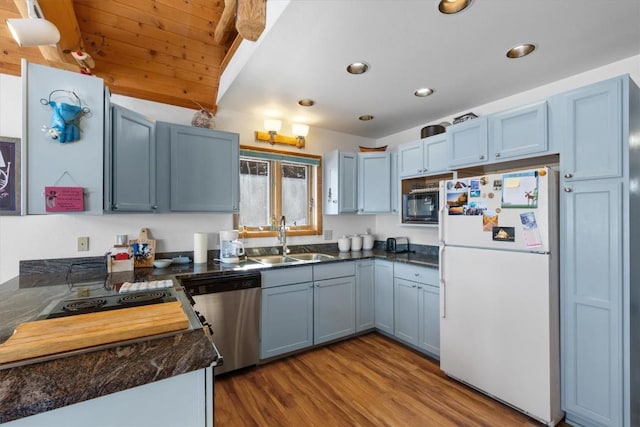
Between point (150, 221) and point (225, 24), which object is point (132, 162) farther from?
point (225, 24)

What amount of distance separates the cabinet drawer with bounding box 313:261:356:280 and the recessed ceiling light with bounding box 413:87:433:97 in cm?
178

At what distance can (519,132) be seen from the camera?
7.04ft

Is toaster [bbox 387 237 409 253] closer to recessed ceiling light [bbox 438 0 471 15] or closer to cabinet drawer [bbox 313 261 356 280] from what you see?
cabinet drawer [bbox 313 261 356 280]

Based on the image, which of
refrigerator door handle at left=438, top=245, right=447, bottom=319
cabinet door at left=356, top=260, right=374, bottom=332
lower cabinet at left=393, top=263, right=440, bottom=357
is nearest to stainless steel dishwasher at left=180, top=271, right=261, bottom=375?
cabinet door at left=356, top=260, right=374, bottom=332

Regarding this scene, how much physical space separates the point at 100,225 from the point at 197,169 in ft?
2.96

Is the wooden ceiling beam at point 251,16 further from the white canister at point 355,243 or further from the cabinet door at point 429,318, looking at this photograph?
the white canister at point 355,243

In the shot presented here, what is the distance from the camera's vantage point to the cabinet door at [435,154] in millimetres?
2793

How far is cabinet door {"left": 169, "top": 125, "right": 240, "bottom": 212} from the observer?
8.23 ft

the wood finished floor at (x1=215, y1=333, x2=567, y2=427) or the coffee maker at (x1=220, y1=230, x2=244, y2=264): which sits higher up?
the coffee maker at (x1=220, y1=230, x2=244, y2=264)

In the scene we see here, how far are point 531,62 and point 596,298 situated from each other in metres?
1.66

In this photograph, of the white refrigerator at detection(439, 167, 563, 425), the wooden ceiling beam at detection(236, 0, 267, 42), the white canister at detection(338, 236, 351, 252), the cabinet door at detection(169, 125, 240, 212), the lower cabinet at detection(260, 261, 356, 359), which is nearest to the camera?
the wooden ceiling beam at detection(236, 0, 267, 42)

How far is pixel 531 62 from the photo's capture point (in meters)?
2.11

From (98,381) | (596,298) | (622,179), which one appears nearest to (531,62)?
(622,179)

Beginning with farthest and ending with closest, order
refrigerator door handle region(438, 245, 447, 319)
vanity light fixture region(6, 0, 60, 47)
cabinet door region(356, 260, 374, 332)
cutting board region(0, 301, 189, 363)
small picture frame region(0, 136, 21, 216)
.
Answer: cabinet door region(356, 260, 374, 332) → refrigerator door handle region(438, 245, 447, 319) → small picture frame region(0, 136, 21, 216) → vanity light fixture region(6, 0, 60, 47) → cutting board region(0, 301, 189, 363)
